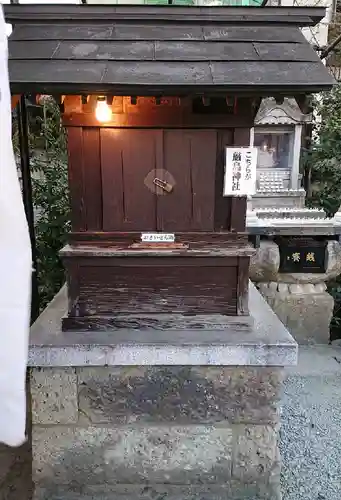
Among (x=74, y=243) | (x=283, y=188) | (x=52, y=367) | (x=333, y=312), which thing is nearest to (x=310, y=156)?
(x=283, y=188)

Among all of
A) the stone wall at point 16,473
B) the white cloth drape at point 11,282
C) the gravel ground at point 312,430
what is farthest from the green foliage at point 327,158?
the white cloth drape at point 11,282

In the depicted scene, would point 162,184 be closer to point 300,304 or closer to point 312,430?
point 312,430

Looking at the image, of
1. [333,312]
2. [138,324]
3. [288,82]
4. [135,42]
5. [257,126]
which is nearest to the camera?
[288,82]

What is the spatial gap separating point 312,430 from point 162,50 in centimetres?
331

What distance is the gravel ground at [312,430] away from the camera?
3121mm

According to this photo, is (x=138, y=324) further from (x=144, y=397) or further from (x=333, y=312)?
(x=333, y=312)

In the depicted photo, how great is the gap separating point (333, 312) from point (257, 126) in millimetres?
3052

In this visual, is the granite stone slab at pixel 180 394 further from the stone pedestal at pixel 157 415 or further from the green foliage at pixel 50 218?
the green foliage at pixel 50 218

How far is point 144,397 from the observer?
9.33 ft

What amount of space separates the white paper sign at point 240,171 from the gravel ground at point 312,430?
216 cm

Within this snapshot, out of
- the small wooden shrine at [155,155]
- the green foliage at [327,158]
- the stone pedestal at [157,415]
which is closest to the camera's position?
the small wooden shrine at [155,155]

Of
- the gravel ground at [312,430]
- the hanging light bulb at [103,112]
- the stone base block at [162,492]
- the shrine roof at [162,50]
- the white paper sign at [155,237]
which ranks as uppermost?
the shrine roof at [162,50]

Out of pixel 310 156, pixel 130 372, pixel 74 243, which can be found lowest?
pixel 130 372

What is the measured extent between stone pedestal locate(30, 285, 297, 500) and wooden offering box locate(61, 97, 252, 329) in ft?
0.85
